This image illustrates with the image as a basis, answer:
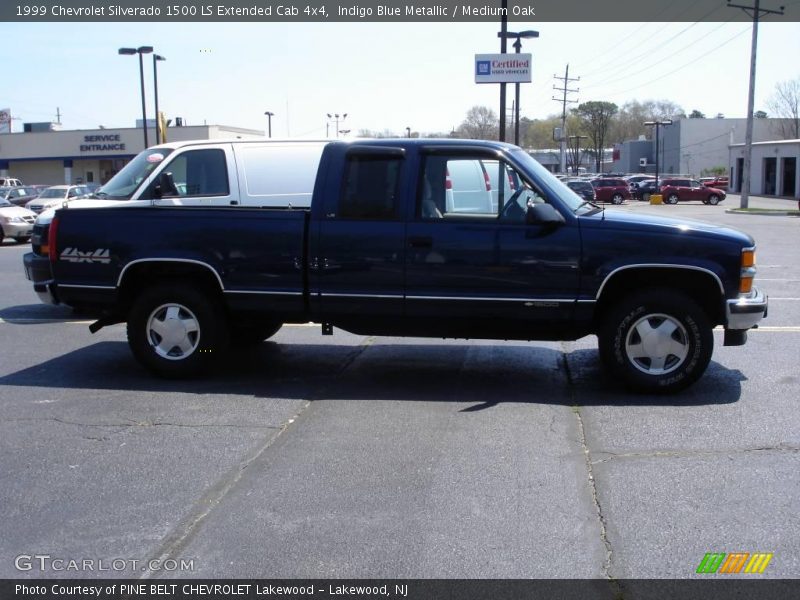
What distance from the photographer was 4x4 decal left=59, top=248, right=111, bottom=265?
292 inches

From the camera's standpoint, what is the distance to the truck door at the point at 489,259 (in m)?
6.84

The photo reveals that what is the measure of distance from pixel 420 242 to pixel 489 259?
0.58 m

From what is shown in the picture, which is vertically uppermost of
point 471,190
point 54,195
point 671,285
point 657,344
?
point 471,190

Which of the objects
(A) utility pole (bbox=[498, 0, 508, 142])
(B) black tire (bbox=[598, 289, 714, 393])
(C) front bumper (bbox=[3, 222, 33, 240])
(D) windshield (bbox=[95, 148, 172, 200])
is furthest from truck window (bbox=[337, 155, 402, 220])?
(C) front bumper (bbox=[3, 222, 33, 240])

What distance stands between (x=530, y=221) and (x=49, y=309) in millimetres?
7536

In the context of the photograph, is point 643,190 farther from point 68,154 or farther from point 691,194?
point 68,154

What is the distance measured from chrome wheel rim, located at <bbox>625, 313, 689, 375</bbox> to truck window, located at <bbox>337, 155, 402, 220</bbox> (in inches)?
88.5

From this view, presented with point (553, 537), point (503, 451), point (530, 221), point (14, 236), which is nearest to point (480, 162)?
point (530, 221)

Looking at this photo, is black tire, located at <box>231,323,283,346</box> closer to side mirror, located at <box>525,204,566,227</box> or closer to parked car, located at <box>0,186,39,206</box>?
side mirror, located at <box>525,204,566,227</box>

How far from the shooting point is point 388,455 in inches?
218

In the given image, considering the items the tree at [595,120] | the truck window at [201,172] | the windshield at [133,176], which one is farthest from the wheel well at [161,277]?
the tree at [595,120]

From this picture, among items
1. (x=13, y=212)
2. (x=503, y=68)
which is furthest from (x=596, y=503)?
(x=13, y=212)

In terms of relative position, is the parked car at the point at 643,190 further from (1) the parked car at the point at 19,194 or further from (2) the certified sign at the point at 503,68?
(2) the certified sign at the point at 503,68

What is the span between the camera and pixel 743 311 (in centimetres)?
673
